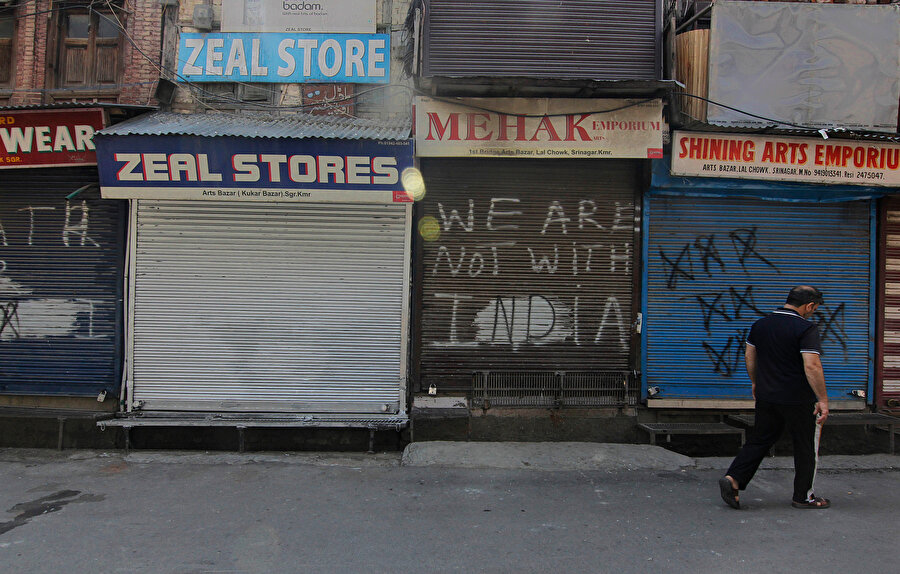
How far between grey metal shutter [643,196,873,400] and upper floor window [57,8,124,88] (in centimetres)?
730

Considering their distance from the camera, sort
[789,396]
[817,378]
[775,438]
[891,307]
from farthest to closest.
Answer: [891,307] → [775,438] → [789,396] → [817,378]

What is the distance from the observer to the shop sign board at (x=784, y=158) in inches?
274

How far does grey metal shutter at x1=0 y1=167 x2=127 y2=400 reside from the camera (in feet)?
23.9

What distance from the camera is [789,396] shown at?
4.75 metres

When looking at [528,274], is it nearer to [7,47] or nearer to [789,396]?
[789,396]

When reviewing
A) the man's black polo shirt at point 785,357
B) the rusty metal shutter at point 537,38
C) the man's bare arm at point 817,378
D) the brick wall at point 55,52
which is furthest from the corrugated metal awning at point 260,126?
the man's bare arm at point 817,378

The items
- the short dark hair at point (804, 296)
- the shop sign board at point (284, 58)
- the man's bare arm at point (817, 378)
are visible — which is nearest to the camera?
the man's bare arm at point (817, 378)

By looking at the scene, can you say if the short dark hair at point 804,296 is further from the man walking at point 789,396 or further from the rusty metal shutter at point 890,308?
the rusty metal shutter at point 890,308

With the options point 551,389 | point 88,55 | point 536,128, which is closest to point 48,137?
point 88,55

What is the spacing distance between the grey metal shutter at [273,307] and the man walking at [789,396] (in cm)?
386

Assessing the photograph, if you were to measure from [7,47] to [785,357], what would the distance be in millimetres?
9900

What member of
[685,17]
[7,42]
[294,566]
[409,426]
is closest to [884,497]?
[409,426]

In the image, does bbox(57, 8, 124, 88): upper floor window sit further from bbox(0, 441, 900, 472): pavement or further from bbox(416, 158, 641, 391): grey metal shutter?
bbox(0, 441, 900, 472): pavement

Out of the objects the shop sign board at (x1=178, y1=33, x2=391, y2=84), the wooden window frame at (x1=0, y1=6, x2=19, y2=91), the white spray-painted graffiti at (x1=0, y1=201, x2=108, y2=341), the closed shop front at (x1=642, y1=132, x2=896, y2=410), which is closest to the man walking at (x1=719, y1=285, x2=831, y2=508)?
the closed shop front at (x1=642, y1=132, x2=896, y2=410)
